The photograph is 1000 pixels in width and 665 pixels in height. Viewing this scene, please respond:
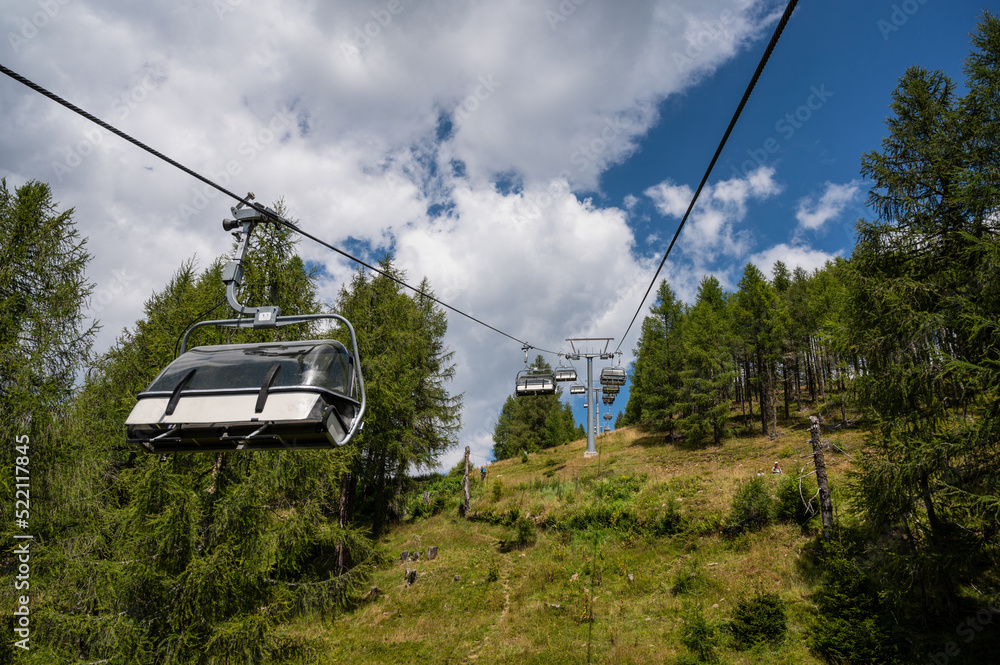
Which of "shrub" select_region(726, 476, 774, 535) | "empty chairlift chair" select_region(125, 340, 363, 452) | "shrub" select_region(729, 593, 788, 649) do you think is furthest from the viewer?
"shrub" select_region(726, 476, 774, 535)

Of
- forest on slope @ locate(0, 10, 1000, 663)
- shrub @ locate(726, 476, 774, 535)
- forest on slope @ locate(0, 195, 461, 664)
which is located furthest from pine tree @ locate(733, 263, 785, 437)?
forest on slope @ locate(0, 195, 461, 664)

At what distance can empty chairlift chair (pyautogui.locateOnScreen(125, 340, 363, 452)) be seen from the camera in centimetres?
458

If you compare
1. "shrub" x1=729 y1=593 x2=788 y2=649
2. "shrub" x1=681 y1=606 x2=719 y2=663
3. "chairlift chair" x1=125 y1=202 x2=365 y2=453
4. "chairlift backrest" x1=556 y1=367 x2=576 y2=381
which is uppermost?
"chairlift backrest" x1=556 y1=367 x2=576 y2=381

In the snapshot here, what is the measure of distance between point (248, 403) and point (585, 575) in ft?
55.9

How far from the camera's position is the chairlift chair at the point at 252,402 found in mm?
4582

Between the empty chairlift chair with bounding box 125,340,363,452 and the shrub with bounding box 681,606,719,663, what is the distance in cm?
1248

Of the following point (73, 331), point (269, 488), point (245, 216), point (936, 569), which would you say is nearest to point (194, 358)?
point (245, 216)

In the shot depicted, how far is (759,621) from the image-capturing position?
1277 cm

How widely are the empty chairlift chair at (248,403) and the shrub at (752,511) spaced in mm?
18331

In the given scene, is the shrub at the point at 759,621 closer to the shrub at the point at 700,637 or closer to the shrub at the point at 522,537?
the shrub at the point at 700,637

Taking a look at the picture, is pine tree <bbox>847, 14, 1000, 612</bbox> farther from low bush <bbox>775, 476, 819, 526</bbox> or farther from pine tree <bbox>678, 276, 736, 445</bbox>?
pine tree <bbox>678, 276, 736, 445</bbox>

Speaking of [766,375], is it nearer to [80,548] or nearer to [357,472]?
[357,472]

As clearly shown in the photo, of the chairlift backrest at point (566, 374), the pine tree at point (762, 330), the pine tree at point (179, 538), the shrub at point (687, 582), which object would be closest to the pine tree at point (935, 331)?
the shrub at point (687, 582)

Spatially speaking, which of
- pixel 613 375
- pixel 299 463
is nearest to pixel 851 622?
pixel 299 463
